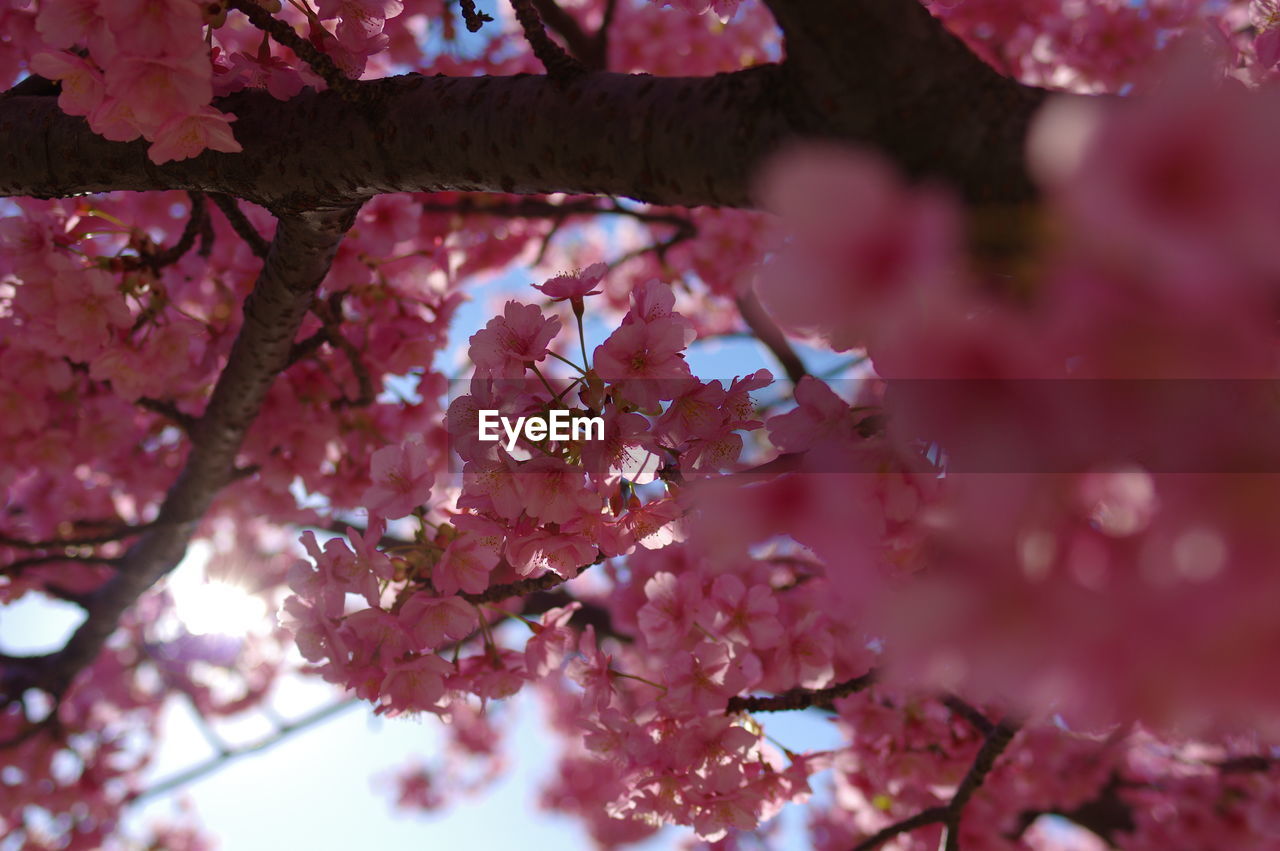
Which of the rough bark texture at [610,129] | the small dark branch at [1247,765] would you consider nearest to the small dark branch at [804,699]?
the rough bark texture at [610,129]

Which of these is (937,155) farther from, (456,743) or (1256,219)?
(456,743)

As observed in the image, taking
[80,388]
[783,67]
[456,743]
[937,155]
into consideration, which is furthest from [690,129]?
[456,743]

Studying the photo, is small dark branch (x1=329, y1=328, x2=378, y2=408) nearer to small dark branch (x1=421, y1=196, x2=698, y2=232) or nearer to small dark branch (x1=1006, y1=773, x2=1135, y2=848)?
small dark branch (x1=421, y1=196, x2=698, y2=232)

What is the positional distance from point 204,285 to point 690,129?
2257 millimetres

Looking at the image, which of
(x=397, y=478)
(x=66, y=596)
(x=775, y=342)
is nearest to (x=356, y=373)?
(x=397, y=478)

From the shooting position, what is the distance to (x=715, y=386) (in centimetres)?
129

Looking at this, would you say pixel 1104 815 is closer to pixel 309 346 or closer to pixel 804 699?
pixel 804 699

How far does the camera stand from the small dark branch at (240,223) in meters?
1.80

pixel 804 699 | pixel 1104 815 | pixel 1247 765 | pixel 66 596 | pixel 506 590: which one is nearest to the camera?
pixel 506 590

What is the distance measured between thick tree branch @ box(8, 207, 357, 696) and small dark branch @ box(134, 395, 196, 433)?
0.10 feet

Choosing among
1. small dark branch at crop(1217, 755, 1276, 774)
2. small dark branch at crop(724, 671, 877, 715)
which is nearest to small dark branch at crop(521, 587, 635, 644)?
small dark branch at crop(724, 671, 877, 715)

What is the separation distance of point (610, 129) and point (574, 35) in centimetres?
234

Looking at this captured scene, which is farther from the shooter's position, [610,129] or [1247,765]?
[1247,765]

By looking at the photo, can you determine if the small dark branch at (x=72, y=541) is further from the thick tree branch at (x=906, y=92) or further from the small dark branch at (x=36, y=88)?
the thick tree branch at (x=906, y=92)
